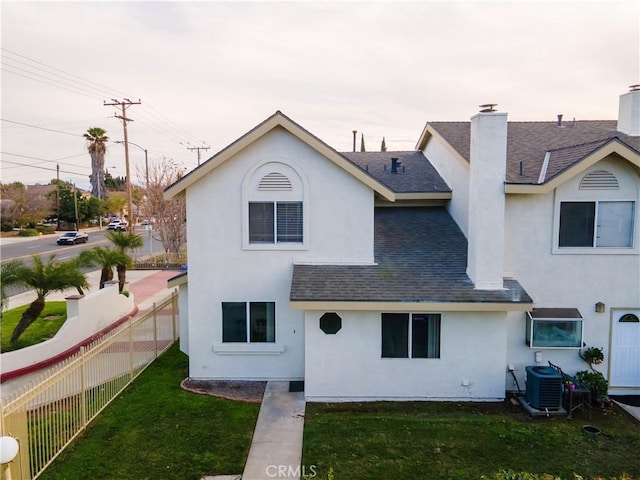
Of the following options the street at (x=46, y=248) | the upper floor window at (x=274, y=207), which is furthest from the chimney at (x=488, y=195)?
the street at (x=46, y=248)

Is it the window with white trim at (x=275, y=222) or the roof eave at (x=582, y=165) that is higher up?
the roof eave at (x=582, y=165)

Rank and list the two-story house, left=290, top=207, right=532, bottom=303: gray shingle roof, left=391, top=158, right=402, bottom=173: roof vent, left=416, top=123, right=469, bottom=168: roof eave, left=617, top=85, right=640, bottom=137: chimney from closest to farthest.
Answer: left=290, top=207, right=532, bottom=303: gray shingle roof, the two-story house, left=416, top=123, right=469, bottom=168: roof eave, left=617, top=85, right=640, bottom=137: chimney, left=391, top=158, right=402, bottom=173: roof vent

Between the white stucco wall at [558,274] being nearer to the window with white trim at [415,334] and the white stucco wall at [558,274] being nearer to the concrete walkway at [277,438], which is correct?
the window with white trim at [415,334]

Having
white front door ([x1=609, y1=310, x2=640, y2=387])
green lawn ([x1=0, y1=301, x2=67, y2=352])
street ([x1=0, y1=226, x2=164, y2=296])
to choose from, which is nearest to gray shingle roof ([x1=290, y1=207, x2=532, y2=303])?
white front door ([x1=609, y1=310, x2=640, y2=387])

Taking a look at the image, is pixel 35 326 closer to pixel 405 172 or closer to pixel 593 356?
pixel 405 172

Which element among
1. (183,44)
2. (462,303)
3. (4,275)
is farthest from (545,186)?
(4,275)

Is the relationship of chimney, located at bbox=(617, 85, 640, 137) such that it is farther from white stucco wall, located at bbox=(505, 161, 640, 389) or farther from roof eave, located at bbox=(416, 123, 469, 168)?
roof eave, located at bbox=(416, 123, 469, 168)
